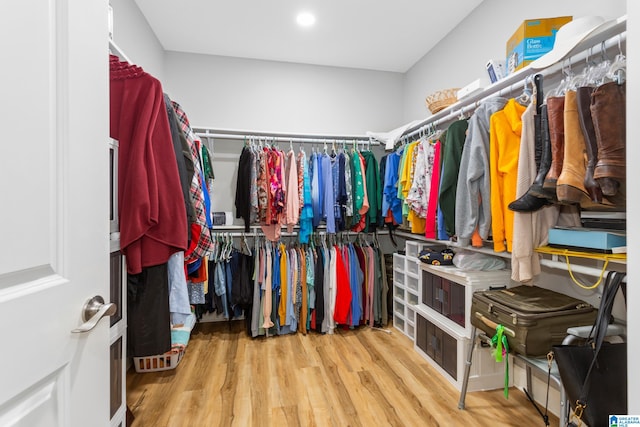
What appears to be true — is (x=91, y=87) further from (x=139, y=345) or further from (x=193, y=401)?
(x=193, y=401)

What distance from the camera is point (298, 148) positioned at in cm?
321

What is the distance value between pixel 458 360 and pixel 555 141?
1378 millimetres

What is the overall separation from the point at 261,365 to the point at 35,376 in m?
1.87

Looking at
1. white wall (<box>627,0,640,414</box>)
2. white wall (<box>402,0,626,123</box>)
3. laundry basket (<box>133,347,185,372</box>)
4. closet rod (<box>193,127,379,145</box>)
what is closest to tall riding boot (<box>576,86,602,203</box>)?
white wall (<box>627,0,640,414</box>)

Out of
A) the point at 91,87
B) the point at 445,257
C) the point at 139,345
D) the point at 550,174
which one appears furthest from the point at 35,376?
the point at 445,257

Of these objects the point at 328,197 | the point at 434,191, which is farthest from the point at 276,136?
the point at 434,191

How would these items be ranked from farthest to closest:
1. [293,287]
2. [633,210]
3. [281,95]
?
1. [281,95]
2. [293,287]
3. [633,210]

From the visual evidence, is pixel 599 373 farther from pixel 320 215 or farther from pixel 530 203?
pixel 320 215

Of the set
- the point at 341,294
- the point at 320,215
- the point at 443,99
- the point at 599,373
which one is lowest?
the point at 341,294

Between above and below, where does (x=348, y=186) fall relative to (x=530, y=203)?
above

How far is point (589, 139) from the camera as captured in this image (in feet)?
3.61

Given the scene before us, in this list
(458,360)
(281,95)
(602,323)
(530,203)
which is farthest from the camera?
(281,95)

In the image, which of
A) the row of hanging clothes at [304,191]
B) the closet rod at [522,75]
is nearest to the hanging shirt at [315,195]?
the row of hanging clothes at [304,191]

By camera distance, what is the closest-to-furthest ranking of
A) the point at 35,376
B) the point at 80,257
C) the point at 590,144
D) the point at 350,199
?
the point at 35,376 < the point at 80,257 < the point at 590,144 < the point at 350,199
